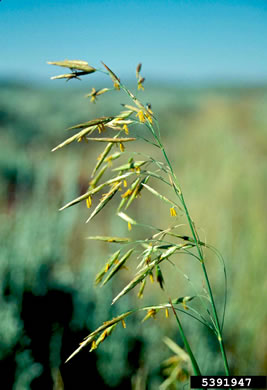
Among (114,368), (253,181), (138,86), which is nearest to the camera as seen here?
(138,86)

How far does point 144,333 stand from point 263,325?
0.90 meters

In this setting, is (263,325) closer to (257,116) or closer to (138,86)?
(138,86)

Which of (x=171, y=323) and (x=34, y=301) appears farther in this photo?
(x=171, y=323)

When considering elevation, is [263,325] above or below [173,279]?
below

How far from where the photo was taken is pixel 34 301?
7.03 ft

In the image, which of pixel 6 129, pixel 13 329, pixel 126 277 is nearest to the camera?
pixel 13 329

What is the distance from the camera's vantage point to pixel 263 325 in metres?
2.54

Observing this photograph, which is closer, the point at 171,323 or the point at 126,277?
the point at 171,323

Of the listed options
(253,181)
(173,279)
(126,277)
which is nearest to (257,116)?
(253,181)

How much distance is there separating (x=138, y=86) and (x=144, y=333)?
5.26ft

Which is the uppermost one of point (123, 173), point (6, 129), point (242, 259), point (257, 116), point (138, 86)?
point (257, 116)

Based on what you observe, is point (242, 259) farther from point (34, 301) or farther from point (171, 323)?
point (34, 301)

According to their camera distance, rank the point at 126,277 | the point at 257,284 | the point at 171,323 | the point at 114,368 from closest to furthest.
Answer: the point at 114,368
the point at 171,323
the point at 257,284
the point at 126,277

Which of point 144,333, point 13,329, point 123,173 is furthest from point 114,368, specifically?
point 123,173
